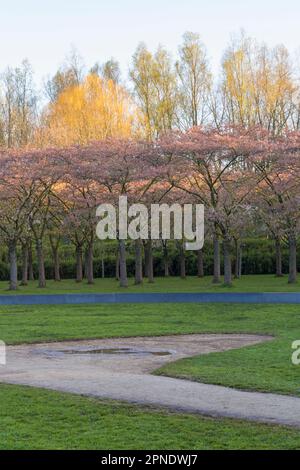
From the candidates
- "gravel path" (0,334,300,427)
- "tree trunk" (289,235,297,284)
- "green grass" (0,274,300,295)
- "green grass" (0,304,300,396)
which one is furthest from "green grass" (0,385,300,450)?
"tree trunk" (289,235,297,284)

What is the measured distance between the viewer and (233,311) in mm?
26938

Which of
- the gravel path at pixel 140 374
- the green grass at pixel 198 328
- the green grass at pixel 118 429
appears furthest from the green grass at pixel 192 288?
the green grass at pixel 118 429

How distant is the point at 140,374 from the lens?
46.5ft

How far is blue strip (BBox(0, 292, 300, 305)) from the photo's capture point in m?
28.3

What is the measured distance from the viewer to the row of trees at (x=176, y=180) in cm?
3578

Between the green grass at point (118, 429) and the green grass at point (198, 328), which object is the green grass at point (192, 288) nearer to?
the green grass at point (198, 328)

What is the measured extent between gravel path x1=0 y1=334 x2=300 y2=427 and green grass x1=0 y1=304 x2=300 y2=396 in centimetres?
62

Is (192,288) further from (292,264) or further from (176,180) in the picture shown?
(176,180)

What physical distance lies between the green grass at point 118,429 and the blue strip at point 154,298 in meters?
17.8

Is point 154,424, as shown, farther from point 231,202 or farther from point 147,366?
point 231,202

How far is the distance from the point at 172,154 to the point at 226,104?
18.1 m

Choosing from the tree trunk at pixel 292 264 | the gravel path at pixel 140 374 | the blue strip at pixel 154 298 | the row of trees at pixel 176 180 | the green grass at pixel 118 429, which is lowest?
the gravel path at pixel 140 374

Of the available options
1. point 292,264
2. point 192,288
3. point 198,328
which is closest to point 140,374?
point 198,328

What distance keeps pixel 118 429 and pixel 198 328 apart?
42.7 feet
